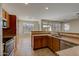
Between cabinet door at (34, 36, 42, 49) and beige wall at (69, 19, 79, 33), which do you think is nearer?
beige wall at (69, 19, 79, 33)

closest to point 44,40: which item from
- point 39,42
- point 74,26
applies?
point 39,42

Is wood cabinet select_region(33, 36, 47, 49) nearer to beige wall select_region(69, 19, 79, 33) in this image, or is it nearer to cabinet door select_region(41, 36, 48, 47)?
cabinet door select_region(41, 36, 48, 47)

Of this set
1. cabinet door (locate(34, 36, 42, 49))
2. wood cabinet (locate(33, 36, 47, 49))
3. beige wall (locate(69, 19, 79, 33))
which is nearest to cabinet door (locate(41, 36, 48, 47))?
wood cabinet (locate(33, 36, 47, 49))

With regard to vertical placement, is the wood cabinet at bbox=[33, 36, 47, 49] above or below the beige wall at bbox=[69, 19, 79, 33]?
below

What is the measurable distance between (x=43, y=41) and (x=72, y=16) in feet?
6.75

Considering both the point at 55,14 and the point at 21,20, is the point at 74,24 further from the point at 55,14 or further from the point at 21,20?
the point at 21,20

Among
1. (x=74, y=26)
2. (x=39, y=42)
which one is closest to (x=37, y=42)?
(x=39, y=42)

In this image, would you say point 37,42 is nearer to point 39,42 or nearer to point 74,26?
point 39,42

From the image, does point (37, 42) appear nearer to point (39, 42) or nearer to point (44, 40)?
point (39, 42)

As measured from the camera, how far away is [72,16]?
2.75 meters

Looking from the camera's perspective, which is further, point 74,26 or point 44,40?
point 44,40

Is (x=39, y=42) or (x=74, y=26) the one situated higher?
(x=74, y=26)

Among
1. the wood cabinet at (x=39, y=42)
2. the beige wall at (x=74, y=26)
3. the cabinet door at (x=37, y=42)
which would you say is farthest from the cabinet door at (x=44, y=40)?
the beige wall at (x=74, y=26)

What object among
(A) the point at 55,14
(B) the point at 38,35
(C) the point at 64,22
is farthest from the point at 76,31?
(B) the point at 38,35
